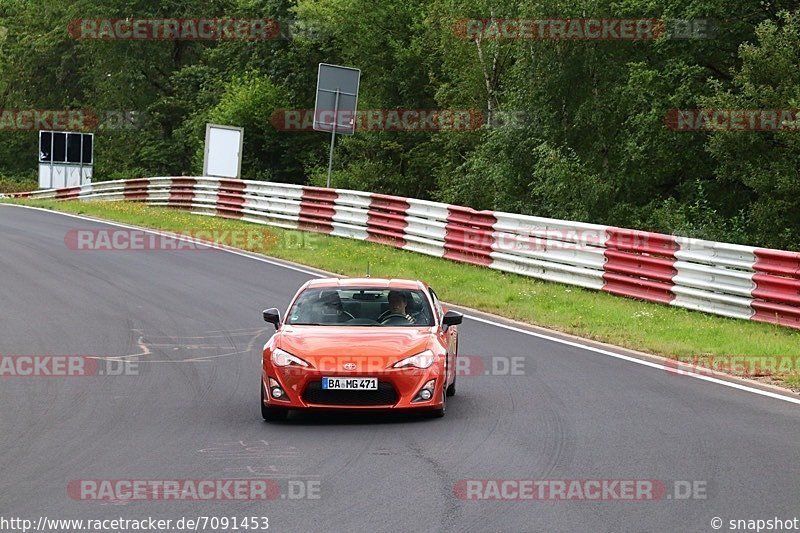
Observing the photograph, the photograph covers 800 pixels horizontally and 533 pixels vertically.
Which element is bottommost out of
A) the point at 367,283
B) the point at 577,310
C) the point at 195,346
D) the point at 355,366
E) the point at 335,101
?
the point at 195,346

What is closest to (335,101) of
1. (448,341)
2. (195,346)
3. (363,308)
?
(195,346)

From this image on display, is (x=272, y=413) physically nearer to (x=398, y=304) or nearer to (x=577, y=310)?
(x=398, y=304)

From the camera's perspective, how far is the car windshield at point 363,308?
12367mm

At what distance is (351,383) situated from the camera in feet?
36.6

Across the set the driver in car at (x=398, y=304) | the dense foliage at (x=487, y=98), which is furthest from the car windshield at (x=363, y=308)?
the dense foliage at (x=487, y=98)

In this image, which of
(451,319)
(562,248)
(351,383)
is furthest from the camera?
(562,248)

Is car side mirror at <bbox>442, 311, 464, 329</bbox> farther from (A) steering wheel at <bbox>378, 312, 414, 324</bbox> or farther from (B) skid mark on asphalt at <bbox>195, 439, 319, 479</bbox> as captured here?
(B) skid mark on asphalt at <bbox>195, 439, 319, 479</bbox>

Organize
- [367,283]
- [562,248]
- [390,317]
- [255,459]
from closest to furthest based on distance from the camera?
[255,459], [390,317], [367,283], [562,248]

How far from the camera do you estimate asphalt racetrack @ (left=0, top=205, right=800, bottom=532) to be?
789 centimetres

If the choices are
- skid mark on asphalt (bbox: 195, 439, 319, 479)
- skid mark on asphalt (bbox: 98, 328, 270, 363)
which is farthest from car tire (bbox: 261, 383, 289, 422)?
skid mark on asphalt (bbox: 98, 328, 270, 363)

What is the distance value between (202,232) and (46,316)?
41.4 feet

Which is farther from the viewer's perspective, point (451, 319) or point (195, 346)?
point (195, 346)

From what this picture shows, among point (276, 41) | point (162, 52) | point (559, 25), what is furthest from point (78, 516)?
point (162, 52)

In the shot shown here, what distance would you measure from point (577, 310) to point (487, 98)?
2510 centimetres
